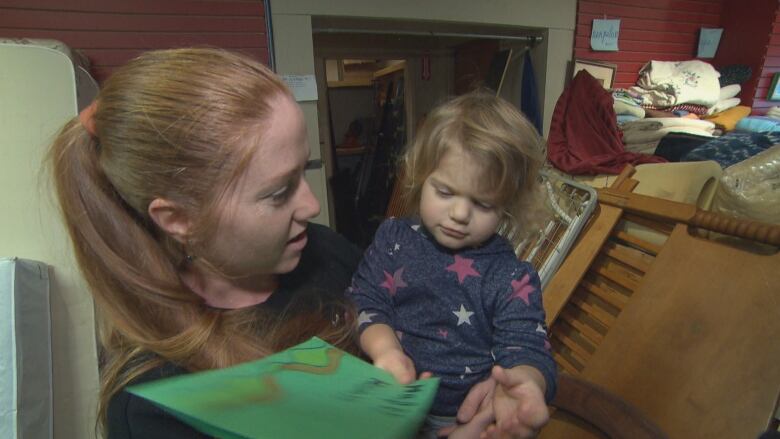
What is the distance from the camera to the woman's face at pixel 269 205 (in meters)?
0.59

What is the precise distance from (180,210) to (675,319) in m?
1.61

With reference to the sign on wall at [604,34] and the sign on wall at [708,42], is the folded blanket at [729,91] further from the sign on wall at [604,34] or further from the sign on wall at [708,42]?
the sign on wall at [604,34]

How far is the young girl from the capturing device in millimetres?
805

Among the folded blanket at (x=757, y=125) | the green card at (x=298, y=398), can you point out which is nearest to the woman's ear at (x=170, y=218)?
the green card at (x=298, y=398)

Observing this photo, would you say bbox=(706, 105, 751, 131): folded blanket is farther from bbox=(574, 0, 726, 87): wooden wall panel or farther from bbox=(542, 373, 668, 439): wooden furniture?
bbox=(542, 373, 668, 439): wooden furniture

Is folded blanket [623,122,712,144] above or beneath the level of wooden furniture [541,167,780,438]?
above

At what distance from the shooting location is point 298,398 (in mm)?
376

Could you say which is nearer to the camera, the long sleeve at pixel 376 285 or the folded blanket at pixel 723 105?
the long sleeve at pixel 376 285

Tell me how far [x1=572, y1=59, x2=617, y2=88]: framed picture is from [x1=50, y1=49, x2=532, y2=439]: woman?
301 centimetres

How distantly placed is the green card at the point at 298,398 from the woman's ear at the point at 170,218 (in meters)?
0.33

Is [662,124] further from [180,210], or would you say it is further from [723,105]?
[180,210]

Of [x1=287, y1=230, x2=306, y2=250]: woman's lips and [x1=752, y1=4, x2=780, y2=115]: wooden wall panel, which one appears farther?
[x1=752, y1=4, x2=780, y2=115]: wooden wall panel

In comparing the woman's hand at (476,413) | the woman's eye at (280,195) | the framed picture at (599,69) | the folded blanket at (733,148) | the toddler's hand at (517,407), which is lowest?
the woman's hand at (476,413)

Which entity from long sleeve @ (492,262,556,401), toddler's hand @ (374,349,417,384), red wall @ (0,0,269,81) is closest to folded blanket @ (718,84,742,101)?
long sleeve @ (492,262,556,401)
